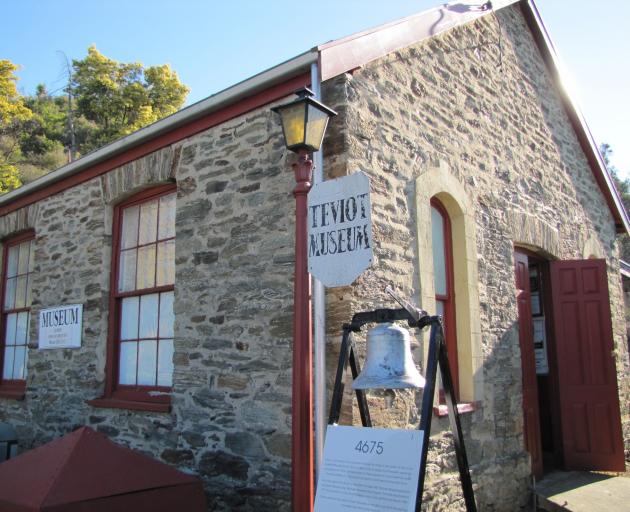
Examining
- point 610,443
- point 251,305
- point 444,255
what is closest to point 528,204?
point 444,255

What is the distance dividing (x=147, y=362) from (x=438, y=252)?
336 centimetres

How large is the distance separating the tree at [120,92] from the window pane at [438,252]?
2764 centimetres

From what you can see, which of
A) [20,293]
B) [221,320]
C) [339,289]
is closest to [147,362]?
[221,320]

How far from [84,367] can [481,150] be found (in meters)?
5.28

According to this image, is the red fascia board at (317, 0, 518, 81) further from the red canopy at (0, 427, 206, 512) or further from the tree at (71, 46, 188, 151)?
the tree at (71, 46, 188, 151)

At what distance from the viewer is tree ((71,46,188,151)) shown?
1246 inches

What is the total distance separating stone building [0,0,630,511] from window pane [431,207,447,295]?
0.02m

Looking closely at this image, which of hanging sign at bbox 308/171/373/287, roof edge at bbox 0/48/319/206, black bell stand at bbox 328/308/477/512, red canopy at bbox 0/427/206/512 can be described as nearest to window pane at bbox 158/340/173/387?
red canopy at bbox 0/427/206/512

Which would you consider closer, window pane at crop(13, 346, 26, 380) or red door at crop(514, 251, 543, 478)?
red door at crop(514, 251, 543, 478)

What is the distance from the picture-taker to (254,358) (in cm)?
518

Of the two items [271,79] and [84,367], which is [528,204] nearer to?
[271,79]

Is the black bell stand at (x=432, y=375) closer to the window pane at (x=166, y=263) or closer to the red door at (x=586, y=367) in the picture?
the window pane at (x=166, y=263)

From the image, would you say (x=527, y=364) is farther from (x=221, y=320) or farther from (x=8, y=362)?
(x=8, y=362)

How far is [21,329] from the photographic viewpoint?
8742 mm
